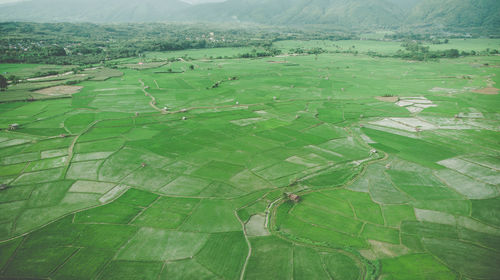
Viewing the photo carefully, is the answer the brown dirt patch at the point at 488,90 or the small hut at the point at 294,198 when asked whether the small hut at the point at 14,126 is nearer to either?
the small hut at the point at 294,198

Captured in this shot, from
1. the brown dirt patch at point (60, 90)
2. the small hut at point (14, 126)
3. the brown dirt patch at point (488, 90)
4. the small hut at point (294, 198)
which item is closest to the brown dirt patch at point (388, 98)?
the brown dirt patch at point (488, 90)

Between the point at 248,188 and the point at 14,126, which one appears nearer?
the point at 248,188

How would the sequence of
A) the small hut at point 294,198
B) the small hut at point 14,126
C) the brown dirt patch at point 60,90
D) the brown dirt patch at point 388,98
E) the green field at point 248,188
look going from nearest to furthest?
1. the green field at point 248,188
2. the small hut at point 294,198
3. the small hut at point 14,126
4. the brown dirt patch at point 388,98
5. the brown dirt patch at point 60,90

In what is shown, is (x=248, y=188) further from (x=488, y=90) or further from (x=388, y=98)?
(x=488, y=90)

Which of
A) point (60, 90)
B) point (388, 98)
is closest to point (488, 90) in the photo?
point (388, 98)

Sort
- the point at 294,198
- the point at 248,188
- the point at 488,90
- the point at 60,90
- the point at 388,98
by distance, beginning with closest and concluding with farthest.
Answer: the point at 294,198 → the point at 248,188 → the point at 388,98 → the point at 60,90 → the point at 488,90

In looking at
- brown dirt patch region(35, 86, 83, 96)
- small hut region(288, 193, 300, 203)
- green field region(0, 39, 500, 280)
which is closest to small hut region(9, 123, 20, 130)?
green field region(0, 39, 500, 280)

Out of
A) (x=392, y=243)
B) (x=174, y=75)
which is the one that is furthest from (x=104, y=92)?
(x=392, y=243)
